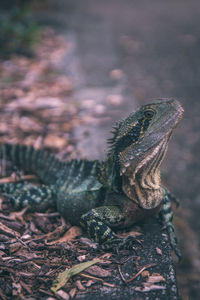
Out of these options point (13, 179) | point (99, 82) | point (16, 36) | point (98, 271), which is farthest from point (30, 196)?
point (16, 36)

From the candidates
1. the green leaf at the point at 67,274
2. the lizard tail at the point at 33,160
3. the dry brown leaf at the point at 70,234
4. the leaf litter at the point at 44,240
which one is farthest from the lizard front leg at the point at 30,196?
the green leaf at the point at 67,274

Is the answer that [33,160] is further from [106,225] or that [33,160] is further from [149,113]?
[149,113]

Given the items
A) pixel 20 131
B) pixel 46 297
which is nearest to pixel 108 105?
pixel 20 131

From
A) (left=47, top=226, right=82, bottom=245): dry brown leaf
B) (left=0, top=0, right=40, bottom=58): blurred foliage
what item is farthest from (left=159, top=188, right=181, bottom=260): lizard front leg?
(left=0, top=0, right=40, bottom=58): blurred foliage

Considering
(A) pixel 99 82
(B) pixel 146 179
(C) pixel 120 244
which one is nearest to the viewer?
(C) pixel 120 244

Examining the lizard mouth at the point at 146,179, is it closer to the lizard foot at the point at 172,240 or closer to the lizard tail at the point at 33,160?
the lizard foot at the point at 172,240

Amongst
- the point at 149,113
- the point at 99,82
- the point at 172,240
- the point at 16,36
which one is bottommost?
the point at 172,240

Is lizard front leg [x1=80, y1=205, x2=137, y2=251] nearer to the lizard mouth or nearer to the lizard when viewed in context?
the lizard
